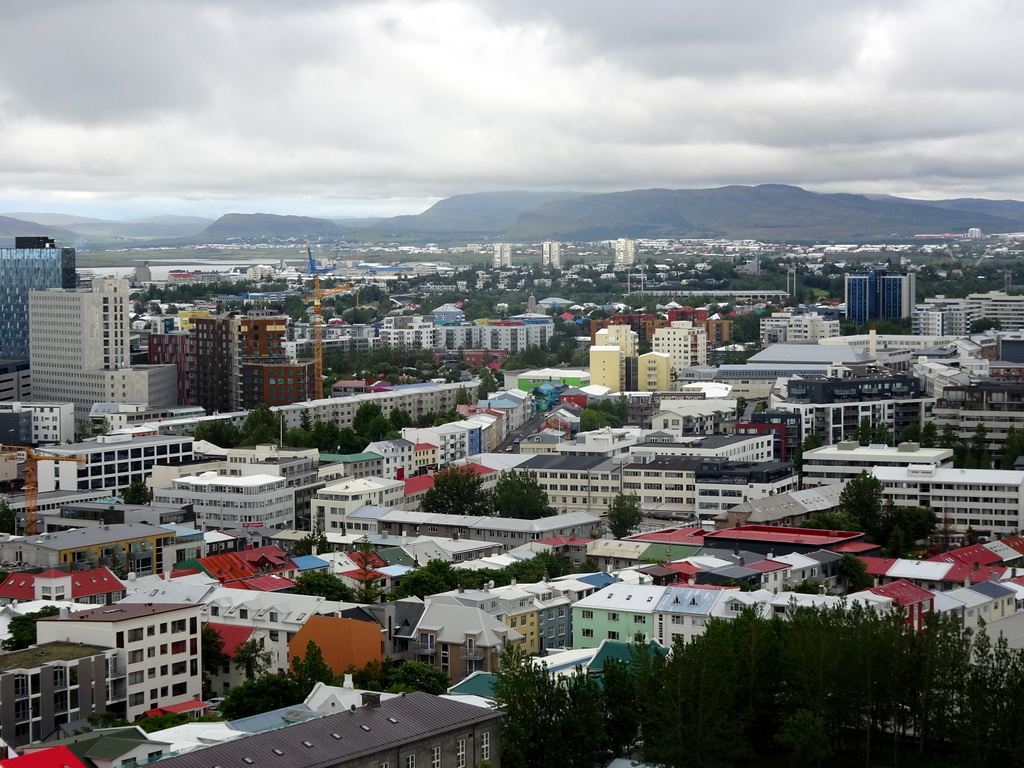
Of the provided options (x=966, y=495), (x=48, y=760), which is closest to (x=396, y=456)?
(x=966, y=495)

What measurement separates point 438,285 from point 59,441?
222ft

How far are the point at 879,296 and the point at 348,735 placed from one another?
65.3 meters

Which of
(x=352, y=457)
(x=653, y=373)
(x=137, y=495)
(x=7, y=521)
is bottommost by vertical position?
(x=7, y=521)

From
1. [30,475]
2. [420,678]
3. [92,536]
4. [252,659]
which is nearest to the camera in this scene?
[420,678]

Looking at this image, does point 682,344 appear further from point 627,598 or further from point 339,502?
point 627,598

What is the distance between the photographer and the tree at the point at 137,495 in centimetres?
3162

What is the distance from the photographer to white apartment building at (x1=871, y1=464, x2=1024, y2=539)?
30188 mm

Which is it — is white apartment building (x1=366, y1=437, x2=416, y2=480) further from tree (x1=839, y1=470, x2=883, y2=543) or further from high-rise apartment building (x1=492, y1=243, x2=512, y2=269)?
high-rise apartment building (x1=492, y1=243, x2=512, y2=269)

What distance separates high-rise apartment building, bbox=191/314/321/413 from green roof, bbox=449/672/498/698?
98.4 feet

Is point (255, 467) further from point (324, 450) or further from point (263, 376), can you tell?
point (263, 376)

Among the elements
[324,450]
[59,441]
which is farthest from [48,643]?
[59,441]

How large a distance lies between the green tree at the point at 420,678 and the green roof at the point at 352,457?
1696 centimetres

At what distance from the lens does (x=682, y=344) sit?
5878 cm

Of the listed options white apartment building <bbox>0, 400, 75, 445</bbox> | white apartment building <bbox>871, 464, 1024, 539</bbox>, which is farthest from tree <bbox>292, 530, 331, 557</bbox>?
white apartment building <bbox>0, 400, 75, 445</bbox>
